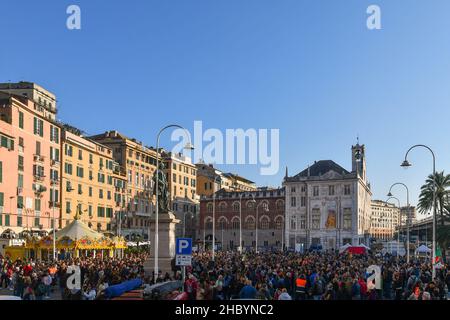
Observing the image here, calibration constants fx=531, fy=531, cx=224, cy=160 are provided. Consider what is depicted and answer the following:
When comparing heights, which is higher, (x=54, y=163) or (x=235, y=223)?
(x=54, y=163)

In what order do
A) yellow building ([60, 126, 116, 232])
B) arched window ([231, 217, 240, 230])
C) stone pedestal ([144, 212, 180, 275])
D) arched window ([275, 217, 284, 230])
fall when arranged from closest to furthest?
stone pedestal ([144, 212, 180, 275]) < yellow building ([60, 126, 116, 232]) < arched window ([275, 217, 284, 230]) < arched window ([231, 217, 240, 230])

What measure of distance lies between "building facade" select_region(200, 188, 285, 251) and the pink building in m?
47.8

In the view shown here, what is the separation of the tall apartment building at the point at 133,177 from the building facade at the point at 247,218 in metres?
17.1

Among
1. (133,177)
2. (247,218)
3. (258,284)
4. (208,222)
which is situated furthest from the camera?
(208,222)

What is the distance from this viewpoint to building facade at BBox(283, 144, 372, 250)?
94875mm

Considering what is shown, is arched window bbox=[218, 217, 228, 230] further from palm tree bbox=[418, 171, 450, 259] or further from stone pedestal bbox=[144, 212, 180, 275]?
stone pedestal bbox=[144, 212, 180, 275]

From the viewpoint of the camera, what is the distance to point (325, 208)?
97062 mm

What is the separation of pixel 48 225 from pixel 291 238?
52594 mm

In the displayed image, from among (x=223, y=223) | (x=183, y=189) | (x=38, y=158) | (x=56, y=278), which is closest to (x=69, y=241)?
(x=56, y=278)

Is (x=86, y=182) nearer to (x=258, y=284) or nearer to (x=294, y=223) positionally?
(x=294, y=223)

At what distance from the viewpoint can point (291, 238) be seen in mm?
98750

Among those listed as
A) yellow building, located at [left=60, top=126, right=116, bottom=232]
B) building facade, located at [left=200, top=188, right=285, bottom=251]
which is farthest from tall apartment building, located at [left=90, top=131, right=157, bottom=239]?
building facade, located at [left=200, top=188, right=285, bottom=251]

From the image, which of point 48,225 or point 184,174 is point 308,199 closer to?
point 184,174

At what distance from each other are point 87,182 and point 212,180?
54.4 m
